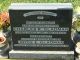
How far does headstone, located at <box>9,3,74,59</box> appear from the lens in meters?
5.41

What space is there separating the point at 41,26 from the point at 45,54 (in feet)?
1.52

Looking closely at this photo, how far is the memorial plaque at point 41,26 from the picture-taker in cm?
541

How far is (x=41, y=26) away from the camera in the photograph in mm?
5496

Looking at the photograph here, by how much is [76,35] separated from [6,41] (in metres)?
1.18

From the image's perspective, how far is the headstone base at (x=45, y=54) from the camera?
5.55 meters

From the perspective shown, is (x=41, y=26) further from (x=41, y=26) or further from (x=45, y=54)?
(x=45, y=54)

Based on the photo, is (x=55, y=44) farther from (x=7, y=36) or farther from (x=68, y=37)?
(x=7, y=36)

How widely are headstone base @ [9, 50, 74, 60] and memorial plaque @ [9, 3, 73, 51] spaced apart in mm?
68

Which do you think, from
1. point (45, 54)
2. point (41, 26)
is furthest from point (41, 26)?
point (45, 54)

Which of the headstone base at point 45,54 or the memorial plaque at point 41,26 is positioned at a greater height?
the memorial plaque at point 41,26

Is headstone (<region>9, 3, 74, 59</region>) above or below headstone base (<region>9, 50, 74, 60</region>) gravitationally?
above

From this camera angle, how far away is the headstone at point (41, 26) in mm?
5406

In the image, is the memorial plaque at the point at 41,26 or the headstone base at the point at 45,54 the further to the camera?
the headstone base at the point at 45,54

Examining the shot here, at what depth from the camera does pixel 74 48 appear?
18.4ft
